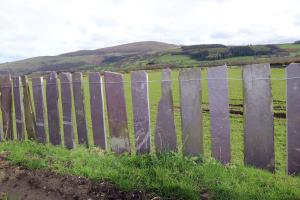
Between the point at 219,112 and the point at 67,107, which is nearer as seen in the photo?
the point at 219,112

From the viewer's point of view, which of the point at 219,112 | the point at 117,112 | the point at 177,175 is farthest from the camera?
the point at 117,112

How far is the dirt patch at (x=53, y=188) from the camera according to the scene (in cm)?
534

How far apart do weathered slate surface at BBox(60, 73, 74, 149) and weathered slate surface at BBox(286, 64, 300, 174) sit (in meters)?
4.43

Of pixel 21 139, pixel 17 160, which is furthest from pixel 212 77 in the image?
pixel 21 139

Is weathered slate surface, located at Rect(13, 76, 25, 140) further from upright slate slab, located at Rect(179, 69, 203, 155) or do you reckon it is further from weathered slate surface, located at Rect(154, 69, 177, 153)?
upright slate slab, located at Rect(179, 69, 203, 155)

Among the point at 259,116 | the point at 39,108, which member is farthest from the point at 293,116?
the point at 39,108

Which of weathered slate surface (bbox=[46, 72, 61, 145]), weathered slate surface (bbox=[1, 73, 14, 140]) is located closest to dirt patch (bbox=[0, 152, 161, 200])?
weathered slate surface (bbox=[46, 72, 61, 145])

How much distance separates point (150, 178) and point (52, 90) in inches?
169

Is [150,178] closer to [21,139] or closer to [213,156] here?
[213,156]

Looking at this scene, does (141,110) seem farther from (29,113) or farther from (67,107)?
(29,113)

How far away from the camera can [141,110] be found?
A: 7316 millimetres

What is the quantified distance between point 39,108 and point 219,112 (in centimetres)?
472

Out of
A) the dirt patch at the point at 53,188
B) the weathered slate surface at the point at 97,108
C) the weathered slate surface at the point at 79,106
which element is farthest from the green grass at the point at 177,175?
the weathered slate surface at the point at 79,106

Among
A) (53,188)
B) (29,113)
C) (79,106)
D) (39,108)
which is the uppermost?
(79,106)
